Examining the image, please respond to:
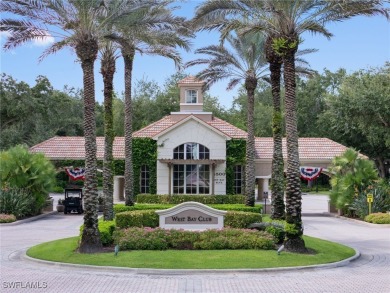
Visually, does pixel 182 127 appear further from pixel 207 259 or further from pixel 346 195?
pixel 207 259

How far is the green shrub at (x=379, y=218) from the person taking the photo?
2629cm

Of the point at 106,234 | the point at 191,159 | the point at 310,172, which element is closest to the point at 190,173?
the point at 191,159

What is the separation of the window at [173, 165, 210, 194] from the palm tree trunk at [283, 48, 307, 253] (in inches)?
772

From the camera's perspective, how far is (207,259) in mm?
14742

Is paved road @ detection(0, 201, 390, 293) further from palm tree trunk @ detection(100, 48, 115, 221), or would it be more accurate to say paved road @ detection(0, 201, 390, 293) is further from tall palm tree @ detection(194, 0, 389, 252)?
palm tree trunk @ detection(100, 48, 115, 221)

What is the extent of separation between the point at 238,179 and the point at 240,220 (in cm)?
1821

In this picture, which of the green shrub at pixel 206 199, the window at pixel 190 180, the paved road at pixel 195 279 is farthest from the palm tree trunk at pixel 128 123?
the paved road at pixel 195 279

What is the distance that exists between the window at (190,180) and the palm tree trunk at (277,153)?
12269 mm

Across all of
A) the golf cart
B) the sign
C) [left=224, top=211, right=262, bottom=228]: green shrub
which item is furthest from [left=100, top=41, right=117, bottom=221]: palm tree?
the golf cart

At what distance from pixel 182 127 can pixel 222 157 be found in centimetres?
338

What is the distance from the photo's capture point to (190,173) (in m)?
36.2

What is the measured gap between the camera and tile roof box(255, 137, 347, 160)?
38.8 metres

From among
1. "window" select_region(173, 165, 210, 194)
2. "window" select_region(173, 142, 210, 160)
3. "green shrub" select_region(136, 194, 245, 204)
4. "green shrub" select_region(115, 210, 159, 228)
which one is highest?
"window" select_region(173, 142, 210, 160)

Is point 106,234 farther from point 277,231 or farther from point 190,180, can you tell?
point 190,180
